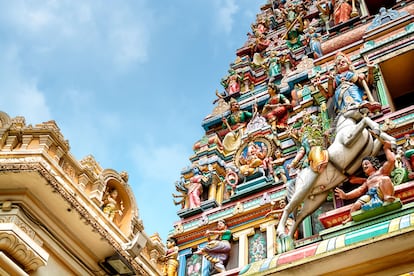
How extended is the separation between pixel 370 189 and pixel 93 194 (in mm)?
4375

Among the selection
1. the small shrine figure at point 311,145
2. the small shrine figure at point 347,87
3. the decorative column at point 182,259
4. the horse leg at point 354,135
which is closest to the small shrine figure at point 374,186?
the horse leg at point 354,135

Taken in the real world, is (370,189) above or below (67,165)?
below

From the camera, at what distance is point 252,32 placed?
19250mm

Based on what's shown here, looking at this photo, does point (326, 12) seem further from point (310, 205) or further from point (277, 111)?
point (310, 205)

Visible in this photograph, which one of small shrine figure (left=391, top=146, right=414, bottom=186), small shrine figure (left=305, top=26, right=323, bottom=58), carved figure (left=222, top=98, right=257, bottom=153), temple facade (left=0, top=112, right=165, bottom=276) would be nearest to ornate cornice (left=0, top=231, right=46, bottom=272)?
temple facade (left=0, top=112, right=165, bottom=276)

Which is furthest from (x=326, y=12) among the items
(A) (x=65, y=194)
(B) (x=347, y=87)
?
(A) (x=65, y=194)

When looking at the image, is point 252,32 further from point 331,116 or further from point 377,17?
point 331,116

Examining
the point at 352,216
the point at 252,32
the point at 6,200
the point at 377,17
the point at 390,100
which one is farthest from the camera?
the point at 252,32

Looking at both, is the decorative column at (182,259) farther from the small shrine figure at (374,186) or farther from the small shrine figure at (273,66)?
the small shrine figure at (273,66)

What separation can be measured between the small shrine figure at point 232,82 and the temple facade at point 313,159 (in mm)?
38

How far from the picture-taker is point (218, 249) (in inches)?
394

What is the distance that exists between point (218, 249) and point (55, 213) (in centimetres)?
300

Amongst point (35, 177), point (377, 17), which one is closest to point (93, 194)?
point (35, 177)

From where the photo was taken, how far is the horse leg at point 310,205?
851 cm
